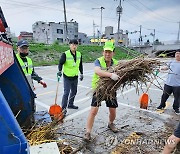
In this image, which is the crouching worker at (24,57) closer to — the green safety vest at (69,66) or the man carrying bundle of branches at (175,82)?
the green safety vest at (69,66)

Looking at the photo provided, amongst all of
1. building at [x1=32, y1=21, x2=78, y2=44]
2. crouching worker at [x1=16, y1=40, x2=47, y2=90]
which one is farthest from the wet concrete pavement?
building at [x1=32, y1=21, x2=78, y2=44]

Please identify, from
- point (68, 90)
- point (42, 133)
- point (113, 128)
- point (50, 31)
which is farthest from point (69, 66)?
point (50, 31)

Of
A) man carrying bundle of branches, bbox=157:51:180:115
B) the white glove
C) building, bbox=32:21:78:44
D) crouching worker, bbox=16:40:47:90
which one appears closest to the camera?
the white glove

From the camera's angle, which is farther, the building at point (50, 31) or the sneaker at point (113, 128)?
the building at point (50, 31)

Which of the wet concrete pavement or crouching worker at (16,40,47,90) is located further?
crouching worker at (16,40,47,90)

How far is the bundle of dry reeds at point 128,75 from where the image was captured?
3.26m

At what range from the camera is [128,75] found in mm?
3316

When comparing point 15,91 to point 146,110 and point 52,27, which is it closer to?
point 146,110

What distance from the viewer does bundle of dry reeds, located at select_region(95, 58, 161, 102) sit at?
3.26m

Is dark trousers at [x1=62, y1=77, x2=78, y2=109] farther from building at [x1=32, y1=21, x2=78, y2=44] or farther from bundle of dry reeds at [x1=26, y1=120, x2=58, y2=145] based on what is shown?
building at [x1=32, y1=21, x2=78, y2=44]

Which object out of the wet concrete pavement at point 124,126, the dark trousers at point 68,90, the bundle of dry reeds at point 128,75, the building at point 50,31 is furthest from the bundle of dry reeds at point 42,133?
the building at point 50,31

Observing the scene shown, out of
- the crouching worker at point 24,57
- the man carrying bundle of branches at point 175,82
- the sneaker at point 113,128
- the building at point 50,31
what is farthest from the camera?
the building at point 50,31

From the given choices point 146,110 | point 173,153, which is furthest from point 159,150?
point 146,110

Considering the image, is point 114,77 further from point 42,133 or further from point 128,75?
point 42,133
